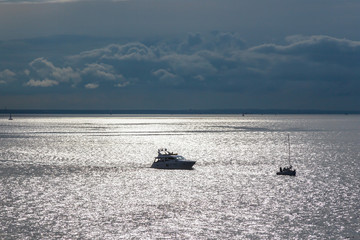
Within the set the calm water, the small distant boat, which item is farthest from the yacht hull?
the calm water

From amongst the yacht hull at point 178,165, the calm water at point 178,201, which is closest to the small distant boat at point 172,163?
the yacht hull at point 178,165

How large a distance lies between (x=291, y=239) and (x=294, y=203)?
2052 cm

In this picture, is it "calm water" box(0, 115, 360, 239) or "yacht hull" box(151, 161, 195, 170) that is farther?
"yacht hull" box(151, 161, 195, 170)

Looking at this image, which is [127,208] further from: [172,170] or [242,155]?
→ [242,155]

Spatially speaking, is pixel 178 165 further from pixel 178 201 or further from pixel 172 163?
pixel 178 201

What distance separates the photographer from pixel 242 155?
164 m

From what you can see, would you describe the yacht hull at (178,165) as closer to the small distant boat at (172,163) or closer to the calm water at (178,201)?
the small distant boat at (172,163)

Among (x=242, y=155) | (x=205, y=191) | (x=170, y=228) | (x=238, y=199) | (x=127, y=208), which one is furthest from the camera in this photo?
(x=242, y=155)

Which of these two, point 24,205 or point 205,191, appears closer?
point 24,205

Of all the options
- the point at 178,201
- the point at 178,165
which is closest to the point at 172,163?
the point at 178,165

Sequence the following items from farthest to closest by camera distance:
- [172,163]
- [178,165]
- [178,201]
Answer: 1. [172,163]
2. [178,165]
3. [178,201]

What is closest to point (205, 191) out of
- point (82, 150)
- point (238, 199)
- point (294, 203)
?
point (238, 199)

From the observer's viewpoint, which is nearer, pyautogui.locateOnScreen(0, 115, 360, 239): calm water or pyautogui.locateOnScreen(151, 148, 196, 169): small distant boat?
pyautogui.locateOnScreen(0, 115, 360, 239): calm water

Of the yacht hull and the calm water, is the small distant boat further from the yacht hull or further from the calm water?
the calm water
